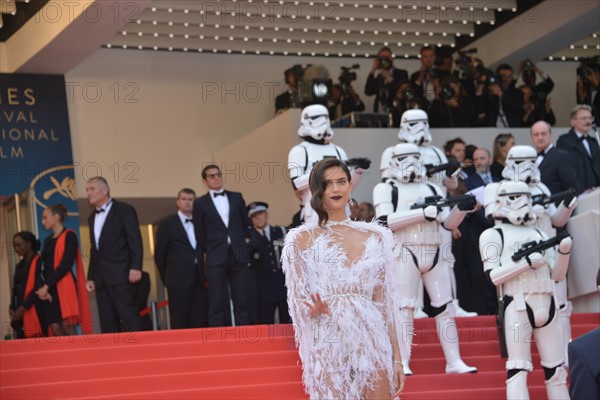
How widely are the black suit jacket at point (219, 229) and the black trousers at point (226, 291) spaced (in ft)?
0.20

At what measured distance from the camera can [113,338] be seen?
927cm

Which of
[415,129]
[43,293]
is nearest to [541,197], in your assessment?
[415,129]

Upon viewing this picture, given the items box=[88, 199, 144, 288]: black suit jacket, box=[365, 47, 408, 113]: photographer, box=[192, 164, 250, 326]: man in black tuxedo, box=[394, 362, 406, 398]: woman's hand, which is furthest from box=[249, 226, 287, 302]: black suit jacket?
box=[394, 362, 406, 398]: woman's hand

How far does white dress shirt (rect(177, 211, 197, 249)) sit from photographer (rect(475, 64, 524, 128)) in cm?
494

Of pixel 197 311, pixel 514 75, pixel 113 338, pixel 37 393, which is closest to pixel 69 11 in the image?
pixel 197 311

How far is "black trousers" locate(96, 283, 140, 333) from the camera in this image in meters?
9.93

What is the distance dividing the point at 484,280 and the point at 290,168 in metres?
2.83

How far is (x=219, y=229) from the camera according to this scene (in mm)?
10547

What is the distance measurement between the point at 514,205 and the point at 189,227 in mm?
3914

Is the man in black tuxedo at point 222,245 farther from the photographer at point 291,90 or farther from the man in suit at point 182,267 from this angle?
the photographer at point 291,90

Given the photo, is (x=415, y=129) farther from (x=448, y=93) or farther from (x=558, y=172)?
(x=448, y=93)

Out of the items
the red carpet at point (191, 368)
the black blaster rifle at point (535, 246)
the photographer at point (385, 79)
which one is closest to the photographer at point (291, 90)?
the photographer at point (385, 79)

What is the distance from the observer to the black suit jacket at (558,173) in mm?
11172

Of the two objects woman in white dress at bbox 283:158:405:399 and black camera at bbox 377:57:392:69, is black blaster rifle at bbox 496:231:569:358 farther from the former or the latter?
black camera at bbox 377:57:392:69
